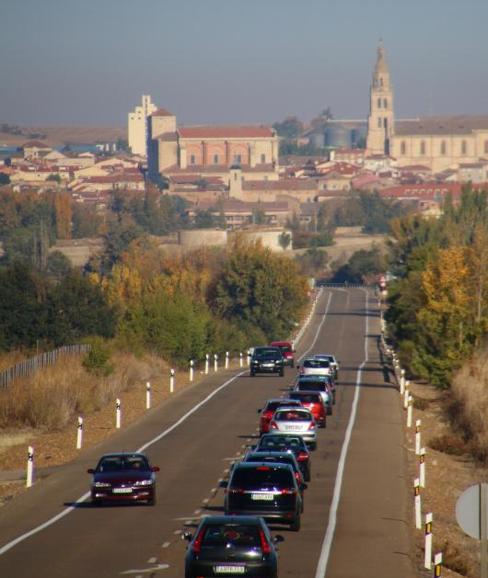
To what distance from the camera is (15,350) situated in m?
52.6

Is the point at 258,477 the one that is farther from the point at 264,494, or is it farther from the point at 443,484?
the point at 443,484

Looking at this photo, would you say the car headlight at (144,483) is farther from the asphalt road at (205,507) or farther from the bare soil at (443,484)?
the bare soil at (443,484)

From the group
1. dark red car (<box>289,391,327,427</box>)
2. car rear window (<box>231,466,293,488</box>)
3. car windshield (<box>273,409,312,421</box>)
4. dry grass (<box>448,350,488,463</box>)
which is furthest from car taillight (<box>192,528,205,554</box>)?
dark red car (<box>289,391,327,427</box>)

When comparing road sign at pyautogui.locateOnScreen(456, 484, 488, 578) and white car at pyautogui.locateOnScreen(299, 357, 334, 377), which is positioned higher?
road sign at pyautogui.locateOnScreen(456, 484, 488, 578)

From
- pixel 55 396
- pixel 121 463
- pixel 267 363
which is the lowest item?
pixel 267 363

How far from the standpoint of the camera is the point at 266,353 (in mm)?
56312

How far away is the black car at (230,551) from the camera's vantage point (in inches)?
675

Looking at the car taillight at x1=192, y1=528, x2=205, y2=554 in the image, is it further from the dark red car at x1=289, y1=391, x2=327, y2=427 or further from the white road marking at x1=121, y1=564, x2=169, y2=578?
the dark red car at x1=289, y1=391, x2=327, y2=427

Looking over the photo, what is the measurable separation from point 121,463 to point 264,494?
361cm

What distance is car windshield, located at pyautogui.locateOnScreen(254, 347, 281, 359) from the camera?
183ft

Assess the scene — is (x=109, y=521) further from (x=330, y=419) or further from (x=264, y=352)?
(x=264, y=352)

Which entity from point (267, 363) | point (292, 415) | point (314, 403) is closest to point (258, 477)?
point (292, 415)

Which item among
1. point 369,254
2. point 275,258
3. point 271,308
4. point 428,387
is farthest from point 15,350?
point 369,254

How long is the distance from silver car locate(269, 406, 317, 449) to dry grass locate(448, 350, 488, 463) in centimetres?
495
